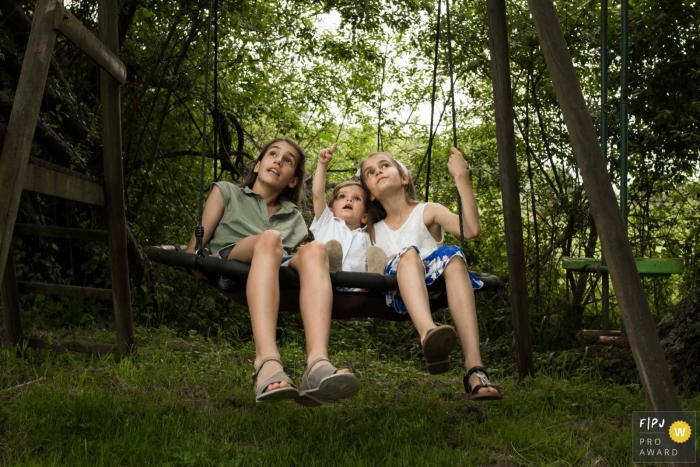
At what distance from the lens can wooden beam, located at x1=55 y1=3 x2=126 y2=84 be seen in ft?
8.16

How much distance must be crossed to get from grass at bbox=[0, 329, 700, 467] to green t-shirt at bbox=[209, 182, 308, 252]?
0.65 m

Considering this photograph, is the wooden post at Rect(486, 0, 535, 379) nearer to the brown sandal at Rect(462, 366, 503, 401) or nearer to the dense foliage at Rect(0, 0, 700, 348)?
the brown sandal at Rect(462, 366, 503, 401)

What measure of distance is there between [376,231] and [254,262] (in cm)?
77

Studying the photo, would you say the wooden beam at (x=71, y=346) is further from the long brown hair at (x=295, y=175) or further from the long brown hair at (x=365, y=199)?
the long brown hair at (x=365, y=199)

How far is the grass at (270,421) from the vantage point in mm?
2338

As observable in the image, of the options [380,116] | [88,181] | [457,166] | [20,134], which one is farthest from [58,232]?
[380,116]

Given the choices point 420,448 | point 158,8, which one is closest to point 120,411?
point 420,448

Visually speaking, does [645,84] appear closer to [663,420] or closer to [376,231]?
[376,231]

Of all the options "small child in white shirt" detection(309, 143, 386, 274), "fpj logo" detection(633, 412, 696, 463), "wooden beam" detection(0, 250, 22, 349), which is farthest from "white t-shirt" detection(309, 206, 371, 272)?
"wooden beam" detection(0, 250, 22, 349)

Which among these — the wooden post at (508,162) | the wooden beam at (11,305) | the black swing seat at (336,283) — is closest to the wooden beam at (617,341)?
the wooden post at (508,162)

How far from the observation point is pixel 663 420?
2068mm

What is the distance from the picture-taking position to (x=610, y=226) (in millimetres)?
2178

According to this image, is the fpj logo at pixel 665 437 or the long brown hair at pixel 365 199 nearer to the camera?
the fpj logo at pixel 665 437

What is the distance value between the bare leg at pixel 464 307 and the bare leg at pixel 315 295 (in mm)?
432
